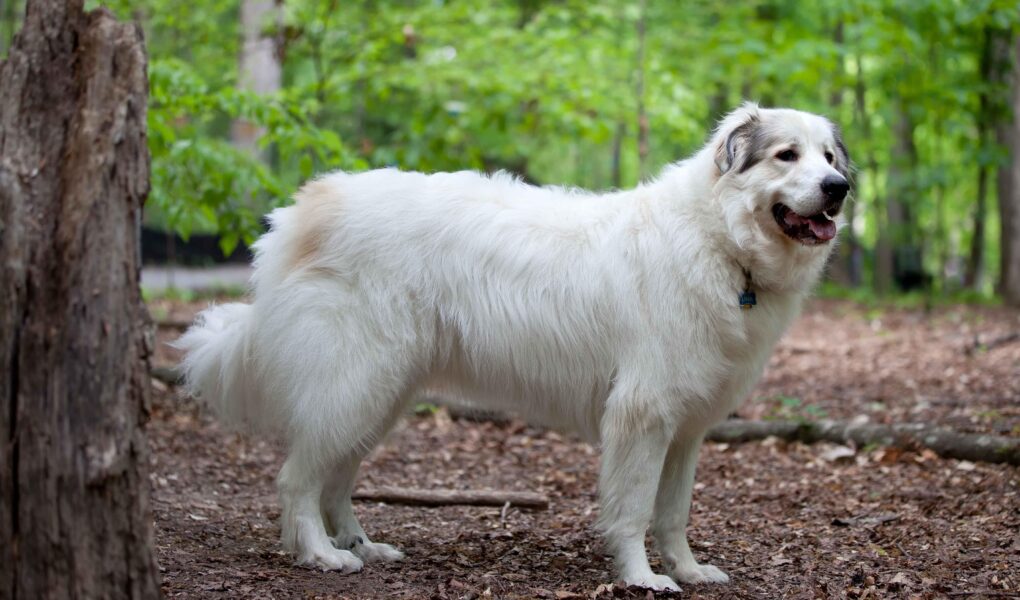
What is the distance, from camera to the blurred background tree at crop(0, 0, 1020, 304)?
19.2ft

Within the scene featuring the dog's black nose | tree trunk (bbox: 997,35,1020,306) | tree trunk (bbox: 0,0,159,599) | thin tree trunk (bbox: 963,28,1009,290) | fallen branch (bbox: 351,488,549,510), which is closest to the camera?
tree trunk (bbox: 0,0,159,599)

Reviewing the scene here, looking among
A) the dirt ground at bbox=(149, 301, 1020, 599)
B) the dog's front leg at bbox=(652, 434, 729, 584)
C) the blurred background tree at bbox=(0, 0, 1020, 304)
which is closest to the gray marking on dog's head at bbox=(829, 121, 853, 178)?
the dog's front leg at bbox=(652, 434, 729, 584)

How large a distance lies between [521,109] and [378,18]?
230cm

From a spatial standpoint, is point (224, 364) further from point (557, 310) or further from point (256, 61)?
point (256, 61)

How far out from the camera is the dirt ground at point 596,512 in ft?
11.9

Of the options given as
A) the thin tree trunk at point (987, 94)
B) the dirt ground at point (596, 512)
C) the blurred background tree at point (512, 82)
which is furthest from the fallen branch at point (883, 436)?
the thin tree trunk at point (987, 94)

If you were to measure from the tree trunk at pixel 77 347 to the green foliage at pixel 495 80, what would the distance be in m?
3.02

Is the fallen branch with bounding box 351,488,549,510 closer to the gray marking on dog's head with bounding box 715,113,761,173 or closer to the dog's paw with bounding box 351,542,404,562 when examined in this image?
the dog's paw with bounding box 351,542,404,562

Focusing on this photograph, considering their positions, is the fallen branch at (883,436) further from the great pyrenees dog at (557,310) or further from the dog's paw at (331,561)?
the dog's paw at (331,561)

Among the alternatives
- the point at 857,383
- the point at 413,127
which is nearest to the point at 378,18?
the point at 413,127

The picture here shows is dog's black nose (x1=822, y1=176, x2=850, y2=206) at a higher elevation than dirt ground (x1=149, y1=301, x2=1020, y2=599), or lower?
higher

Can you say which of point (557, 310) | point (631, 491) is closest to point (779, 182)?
point (557, 310)

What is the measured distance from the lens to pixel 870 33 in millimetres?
10398

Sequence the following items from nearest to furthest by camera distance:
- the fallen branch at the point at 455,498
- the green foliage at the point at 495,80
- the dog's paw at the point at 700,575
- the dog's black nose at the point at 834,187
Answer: the dog's black nose at the point at 834,187, the dog's paw at the point at 700,575, the fallen branch at the point at 455,498, the green foliage at the point at 495,80
